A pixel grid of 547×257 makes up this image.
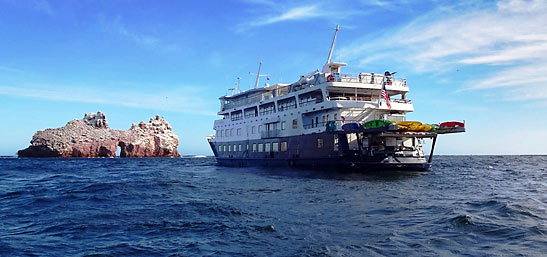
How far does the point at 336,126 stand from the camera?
31.1 m

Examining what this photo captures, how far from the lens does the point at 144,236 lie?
10.7 metres

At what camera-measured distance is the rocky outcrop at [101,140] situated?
3826 inches

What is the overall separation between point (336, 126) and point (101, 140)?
295 ft

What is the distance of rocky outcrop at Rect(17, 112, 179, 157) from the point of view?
9719 cm

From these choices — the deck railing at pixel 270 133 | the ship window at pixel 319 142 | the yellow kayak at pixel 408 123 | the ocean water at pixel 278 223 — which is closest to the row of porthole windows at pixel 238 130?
the deck railing at pixel 270 133

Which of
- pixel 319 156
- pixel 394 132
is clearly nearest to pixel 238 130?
pixel 319 156

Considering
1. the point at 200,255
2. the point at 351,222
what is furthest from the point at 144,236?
the point at 351,222

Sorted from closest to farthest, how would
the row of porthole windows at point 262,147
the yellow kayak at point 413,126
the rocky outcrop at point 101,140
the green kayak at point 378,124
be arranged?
the green kayak at point 378,124 < the yellow kayak at point 413,126 < the row of porthole windows at point 262,147 < the rocky outcrop at point 101,140

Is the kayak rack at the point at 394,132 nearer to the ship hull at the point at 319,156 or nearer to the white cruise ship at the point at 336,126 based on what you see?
the white cruise ship at the point at 336,126

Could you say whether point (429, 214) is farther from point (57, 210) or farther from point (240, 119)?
point (240, 119)

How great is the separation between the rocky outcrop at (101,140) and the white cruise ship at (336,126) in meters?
70.1

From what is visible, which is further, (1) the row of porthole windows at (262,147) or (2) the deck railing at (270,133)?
(2) the deck railing at (270,133)

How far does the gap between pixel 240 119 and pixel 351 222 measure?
3849 centimetres

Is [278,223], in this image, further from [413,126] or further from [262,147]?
[262,147]
